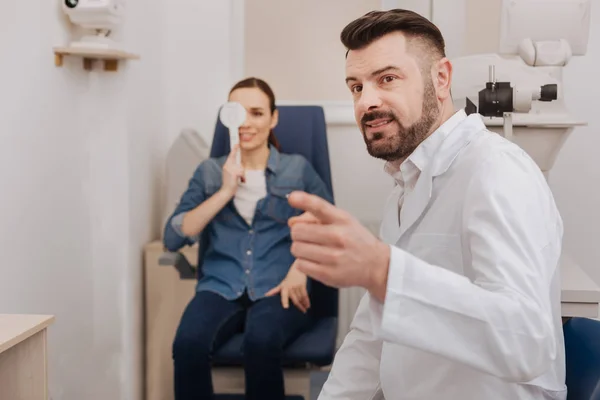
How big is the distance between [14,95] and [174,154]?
3.15 feet

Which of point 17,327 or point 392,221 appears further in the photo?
point 17,327

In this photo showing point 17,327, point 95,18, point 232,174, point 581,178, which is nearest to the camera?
point 17,327

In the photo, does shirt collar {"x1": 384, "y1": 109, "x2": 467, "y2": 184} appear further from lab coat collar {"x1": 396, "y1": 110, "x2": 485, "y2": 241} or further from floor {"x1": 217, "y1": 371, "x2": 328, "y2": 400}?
floor {"x1": 217, "y1": 371, "x2": 328, "y2": 400}

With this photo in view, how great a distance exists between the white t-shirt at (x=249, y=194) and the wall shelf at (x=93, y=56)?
0.56 metres

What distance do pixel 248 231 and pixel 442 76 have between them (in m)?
1.32

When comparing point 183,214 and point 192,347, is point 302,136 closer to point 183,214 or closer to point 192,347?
point 183,214

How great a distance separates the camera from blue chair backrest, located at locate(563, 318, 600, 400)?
108 centimetres

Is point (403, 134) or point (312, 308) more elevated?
→ point (403, 134)

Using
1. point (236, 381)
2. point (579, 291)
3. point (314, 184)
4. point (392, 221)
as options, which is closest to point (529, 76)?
point (579, 291)

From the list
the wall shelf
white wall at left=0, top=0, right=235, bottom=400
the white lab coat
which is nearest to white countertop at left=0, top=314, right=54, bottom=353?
white wall at left=0, top=0, right=235, bottom=400

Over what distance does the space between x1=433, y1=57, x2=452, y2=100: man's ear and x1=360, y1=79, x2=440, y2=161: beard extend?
0.02 meters

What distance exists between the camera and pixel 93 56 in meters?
2.40

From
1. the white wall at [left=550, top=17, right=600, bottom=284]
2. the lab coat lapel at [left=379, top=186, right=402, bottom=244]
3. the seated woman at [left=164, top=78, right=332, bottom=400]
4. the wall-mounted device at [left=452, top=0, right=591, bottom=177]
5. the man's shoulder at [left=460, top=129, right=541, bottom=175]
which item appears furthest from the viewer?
the white wall at [left=550, top=17, right=600, bottom=284]

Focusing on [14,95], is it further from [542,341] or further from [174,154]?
[542,341]
